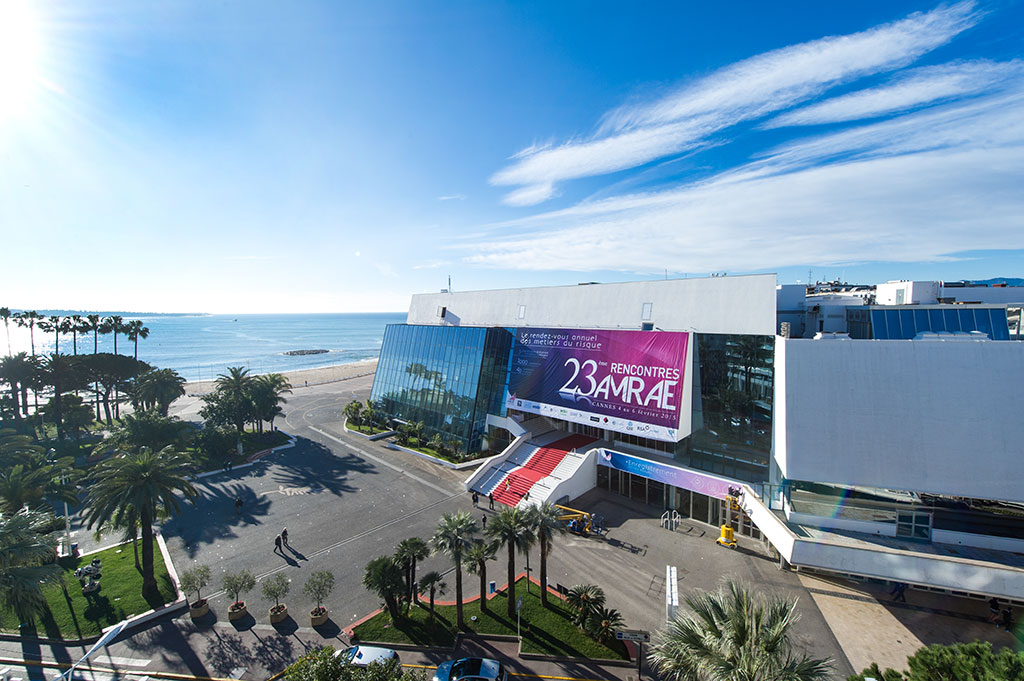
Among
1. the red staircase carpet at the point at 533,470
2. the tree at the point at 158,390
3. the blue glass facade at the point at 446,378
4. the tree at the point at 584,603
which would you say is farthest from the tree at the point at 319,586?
the tree at the point at 158,390

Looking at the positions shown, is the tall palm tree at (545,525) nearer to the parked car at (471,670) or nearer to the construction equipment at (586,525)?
the parked car at (471,670)

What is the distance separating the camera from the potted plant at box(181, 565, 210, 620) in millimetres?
21781

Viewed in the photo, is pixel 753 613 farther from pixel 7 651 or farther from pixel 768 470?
pixel 7 651

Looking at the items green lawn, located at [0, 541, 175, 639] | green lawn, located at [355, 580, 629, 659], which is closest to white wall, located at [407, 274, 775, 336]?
green lawn, located at [355, 580, 629, 659]

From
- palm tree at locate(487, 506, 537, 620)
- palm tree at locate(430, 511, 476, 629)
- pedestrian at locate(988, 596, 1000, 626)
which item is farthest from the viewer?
pedestrian at locate(988, 596, 1000, 626)

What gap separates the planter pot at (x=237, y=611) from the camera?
70.3ft

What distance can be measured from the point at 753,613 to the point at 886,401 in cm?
1769

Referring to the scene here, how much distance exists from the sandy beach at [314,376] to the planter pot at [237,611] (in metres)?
76.5

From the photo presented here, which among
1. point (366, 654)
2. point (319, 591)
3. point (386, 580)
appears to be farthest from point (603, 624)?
point (319, 591)

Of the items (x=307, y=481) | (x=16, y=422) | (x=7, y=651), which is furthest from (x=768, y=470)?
(x=16, y=422)

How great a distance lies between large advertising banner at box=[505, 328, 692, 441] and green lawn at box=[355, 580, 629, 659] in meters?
15.1

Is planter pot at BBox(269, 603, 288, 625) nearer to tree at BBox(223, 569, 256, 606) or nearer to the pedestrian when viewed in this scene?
tree at BBox(223, 569, 256, 606)

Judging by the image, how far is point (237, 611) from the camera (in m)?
21.5

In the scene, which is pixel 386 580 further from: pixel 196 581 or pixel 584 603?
pixel 196 581
